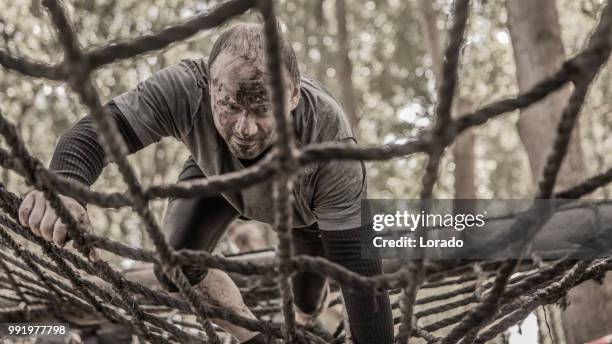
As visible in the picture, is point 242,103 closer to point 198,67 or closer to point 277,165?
point 198,67

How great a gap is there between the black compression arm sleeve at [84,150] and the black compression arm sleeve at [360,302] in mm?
498

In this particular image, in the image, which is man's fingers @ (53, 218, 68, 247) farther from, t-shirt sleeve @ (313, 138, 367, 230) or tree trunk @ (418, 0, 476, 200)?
tree trunk @ (418, 0, 476, 200)

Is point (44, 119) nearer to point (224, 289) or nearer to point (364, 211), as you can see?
point (224, 289)

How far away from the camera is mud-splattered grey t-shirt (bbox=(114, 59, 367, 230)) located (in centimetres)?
140

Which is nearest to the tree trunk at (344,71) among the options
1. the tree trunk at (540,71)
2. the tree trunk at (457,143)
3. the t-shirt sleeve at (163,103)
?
the tree trunk at (457,143)

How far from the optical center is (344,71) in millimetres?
5855

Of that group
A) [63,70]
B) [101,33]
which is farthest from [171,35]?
[101,33]

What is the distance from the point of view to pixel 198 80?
4.73ft

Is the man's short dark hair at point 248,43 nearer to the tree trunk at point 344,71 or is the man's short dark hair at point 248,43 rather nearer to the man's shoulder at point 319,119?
the man's shoulder at point 319,119

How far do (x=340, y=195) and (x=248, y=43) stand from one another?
417mm

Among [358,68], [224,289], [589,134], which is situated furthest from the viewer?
[358,68]

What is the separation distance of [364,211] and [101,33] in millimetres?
4688

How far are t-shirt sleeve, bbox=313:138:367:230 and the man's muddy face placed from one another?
20 centimetres

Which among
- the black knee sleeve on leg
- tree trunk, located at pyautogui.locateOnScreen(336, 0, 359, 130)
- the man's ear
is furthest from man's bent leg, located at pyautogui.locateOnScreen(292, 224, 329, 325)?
tree trunk, located at pyautogui.locateOnScreen(336, 0, 359, 130)
